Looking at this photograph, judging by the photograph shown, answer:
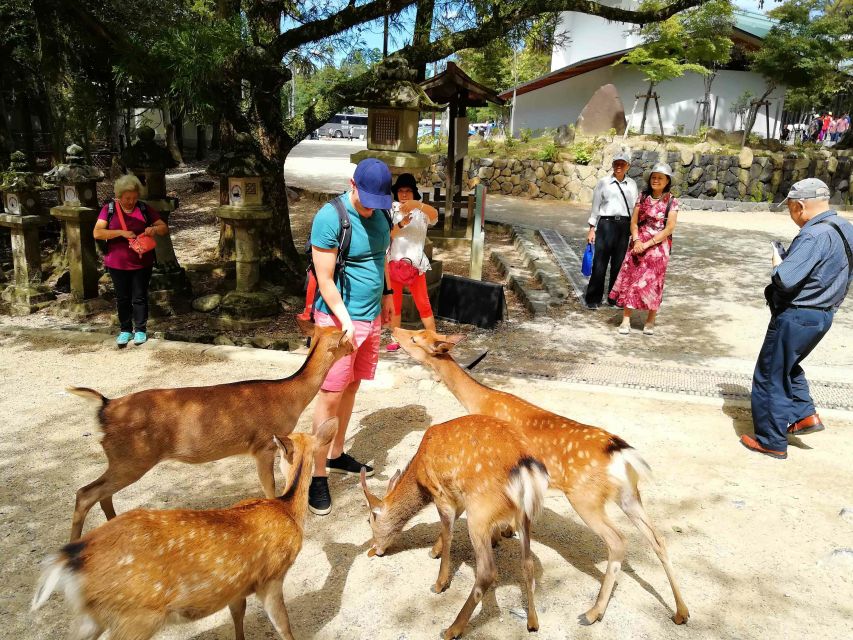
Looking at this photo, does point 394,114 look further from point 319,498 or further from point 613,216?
point 319,498

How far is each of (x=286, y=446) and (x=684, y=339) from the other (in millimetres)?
5493

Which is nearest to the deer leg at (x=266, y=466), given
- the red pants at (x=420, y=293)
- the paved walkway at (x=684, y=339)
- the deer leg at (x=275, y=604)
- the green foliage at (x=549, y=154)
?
the deer leg at (x=275, y=604)

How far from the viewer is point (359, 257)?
3.46 metres

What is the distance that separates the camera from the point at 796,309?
418 cm

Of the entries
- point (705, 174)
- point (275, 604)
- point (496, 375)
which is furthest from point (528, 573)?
point (705, 174)

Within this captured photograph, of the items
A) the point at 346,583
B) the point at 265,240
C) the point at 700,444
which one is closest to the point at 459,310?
the point at 265,240

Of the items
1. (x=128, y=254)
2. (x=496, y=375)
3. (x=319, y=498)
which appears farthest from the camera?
(x=128, y=254)

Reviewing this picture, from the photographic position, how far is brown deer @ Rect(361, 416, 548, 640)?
267cm

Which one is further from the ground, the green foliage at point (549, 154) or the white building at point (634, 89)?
the white building at point (634, 89)

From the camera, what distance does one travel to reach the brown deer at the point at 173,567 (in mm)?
2086

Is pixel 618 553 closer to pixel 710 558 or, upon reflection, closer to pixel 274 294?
pixel 710 558

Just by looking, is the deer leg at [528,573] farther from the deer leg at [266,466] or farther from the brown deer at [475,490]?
the deer leg at [266,466]

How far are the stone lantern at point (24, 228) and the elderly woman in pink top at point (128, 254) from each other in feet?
6.97

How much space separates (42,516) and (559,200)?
16670mm
